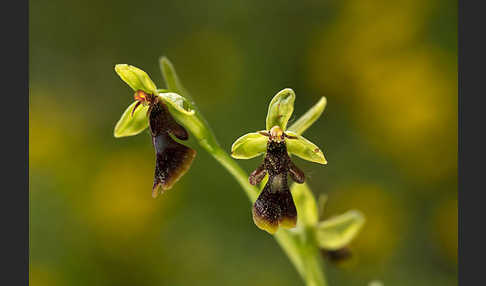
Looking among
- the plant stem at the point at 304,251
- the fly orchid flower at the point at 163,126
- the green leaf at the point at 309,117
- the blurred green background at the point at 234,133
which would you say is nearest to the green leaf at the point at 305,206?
the plant stem at the point at 304,251

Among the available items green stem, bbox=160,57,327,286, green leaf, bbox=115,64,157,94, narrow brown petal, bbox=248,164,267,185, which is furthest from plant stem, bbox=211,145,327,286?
green leaf, bbox=115,64,157,94

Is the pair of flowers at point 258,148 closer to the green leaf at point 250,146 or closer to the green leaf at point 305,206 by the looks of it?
the green leaf at point 250,146

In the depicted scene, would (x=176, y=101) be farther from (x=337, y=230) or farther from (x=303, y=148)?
(x=337, y=230)

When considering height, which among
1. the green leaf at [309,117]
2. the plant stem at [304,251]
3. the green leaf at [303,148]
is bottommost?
the plant stem at [304,251]

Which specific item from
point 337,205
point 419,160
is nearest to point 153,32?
point 337,205

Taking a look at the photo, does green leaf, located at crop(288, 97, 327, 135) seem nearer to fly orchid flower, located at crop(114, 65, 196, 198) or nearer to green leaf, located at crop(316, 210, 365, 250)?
fly orchid flower, located at crop(114, 65, 196, 198)

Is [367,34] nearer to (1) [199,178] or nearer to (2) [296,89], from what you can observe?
(2) [296,89]

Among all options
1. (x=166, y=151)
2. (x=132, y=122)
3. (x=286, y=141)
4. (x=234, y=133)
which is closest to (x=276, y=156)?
(x=286, y=141)
